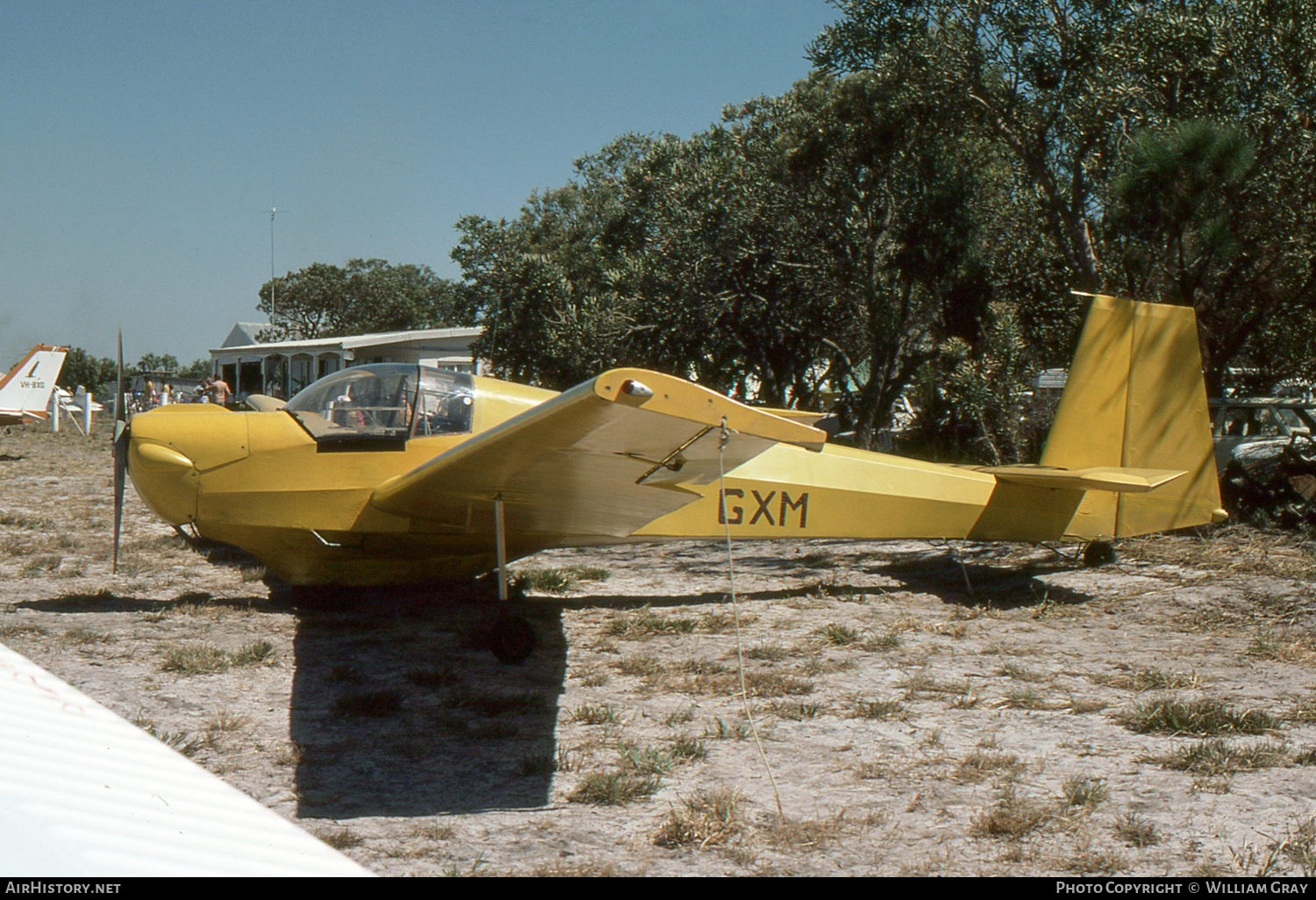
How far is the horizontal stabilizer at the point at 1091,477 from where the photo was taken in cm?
616

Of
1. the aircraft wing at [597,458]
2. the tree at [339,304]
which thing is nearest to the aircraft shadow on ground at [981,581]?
the aircraft wing at [597,458]

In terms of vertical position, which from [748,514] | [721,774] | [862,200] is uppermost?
[862,200]

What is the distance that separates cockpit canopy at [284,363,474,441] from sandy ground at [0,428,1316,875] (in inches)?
55.5

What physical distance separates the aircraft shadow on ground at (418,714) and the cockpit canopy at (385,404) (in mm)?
1405

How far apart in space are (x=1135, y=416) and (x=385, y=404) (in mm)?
5982

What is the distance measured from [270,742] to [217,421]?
9.30 feet

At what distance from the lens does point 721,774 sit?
3746 millimetres

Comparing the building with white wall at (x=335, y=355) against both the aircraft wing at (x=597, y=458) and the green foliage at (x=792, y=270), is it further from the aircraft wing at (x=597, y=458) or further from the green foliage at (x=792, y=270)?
the aircraft wing at (x=597, y=458)

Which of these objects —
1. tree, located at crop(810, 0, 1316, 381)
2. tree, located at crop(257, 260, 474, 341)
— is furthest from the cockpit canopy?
tree, located at crop(257, 260, 474, 341)

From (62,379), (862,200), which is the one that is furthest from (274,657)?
(62,379)

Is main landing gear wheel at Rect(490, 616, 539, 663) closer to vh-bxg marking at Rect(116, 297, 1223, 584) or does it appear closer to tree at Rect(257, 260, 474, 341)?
vh-bxg marking at Rect(116, 297, 1223, 584)

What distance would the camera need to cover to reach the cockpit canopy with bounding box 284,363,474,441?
6.20 meters

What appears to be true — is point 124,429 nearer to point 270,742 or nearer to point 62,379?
point 270,742

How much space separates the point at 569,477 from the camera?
4.68m
